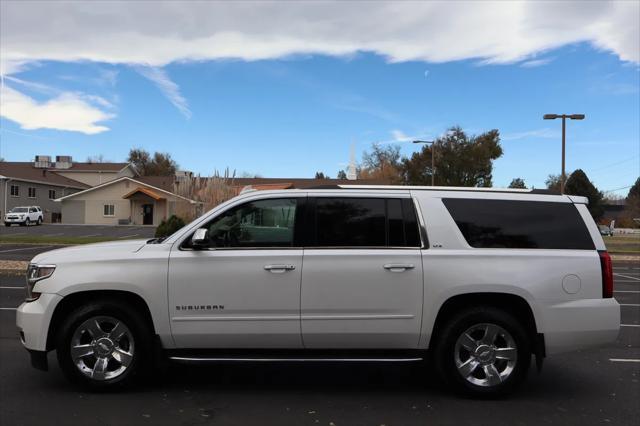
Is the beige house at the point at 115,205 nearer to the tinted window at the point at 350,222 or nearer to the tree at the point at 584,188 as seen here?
the tinted window at the point at 350,222

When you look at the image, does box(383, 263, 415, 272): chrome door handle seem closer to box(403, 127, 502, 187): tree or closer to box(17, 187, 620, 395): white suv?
box(17, 187, 620, 395): white suv

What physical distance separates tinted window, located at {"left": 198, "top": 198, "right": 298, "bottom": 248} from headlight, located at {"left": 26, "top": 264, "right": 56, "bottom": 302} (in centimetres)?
144

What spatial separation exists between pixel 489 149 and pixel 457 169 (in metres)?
4.52

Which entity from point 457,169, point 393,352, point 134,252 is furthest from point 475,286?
point 457,169

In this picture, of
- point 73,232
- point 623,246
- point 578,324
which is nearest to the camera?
point 578,324

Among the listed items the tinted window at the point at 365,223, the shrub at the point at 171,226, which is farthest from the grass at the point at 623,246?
the tinted window at the point at 365,223

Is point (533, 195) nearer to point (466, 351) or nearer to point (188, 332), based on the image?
point (466, 351)

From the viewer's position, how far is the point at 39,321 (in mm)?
4707

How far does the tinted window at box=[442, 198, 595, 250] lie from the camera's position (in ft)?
16.1

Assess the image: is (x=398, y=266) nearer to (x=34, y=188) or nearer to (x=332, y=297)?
(x=332, y=297)

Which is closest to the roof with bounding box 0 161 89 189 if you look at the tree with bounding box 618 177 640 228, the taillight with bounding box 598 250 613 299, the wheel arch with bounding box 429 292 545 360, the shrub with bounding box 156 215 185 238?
the shrub with bounding box 156 215 185 238

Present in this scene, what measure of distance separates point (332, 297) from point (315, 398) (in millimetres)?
934

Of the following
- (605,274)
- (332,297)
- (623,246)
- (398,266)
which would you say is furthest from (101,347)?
(623,246)

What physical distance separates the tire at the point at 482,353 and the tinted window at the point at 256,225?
1.66m
